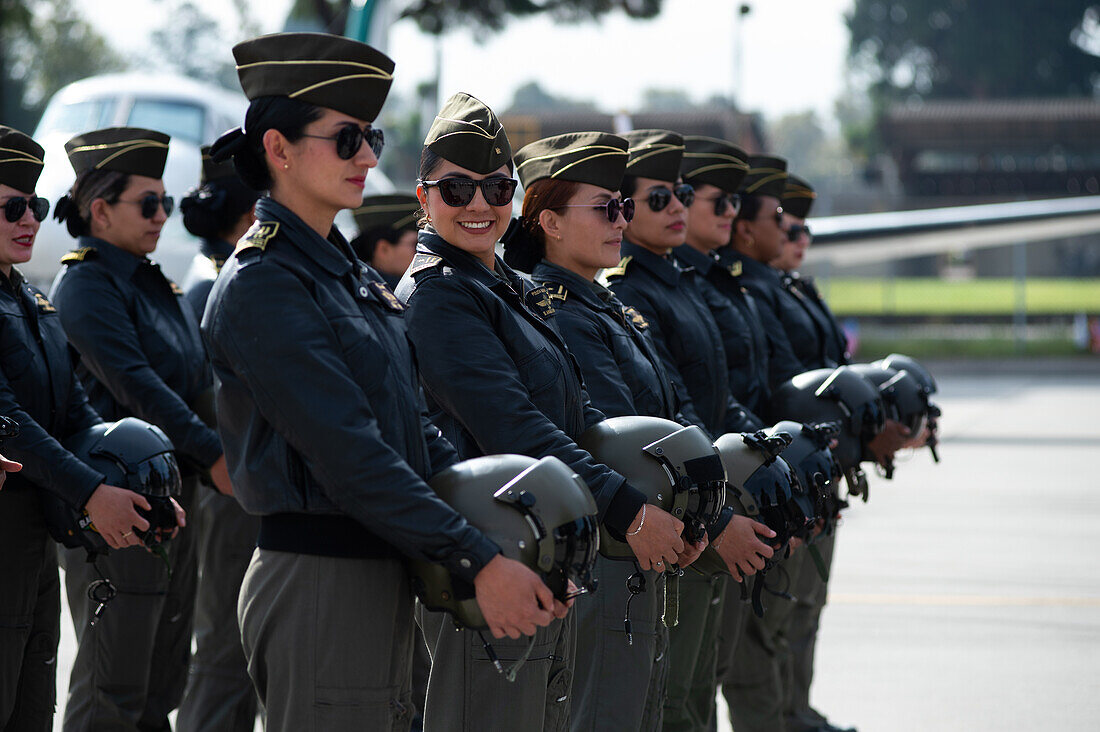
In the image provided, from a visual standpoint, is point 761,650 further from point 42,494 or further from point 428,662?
point 42,494

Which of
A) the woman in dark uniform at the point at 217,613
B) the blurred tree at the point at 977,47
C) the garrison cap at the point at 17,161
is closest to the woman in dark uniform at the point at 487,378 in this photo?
the garrison cap at the point at 17,161

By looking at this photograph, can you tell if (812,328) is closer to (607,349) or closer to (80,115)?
(607,349)

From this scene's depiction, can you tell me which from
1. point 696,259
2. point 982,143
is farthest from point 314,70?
point 982,143

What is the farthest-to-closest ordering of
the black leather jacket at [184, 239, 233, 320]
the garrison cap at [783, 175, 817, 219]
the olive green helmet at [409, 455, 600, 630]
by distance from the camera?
the garrison cap at [783, 175, 817, 219], the black leather jacket at [184, 239, 233, 320], the olive green helmet at [409, 455, 600, 630]

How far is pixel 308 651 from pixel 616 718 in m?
1.31

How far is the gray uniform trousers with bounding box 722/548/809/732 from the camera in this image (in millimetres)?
5062

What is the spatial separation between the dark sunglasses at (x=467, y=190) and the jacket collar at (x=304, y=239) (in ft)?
2.05

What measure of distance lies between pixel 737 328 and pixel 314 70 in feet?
8.69

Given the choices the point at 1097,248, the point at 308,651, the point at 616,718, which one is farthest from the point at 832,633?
the point at 1097,248

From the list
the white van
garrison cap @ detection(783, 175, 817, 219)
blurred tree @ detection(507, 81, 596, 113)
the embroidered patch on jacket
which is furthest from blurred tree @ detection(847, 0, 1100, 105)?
the embroidered patch on jacket

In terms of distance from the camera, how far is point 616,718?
367 centimetres

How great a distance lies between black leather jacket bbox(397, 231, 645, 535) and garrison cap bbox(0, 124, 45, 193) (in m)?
1.32

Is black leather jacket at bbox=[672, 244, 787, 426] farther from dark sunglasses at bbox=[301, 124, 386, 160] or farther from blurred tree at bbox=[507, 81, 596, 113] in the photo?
blurred tree at bbox=[507, 81, 596, 113]

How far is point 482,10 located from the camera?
1011 inches
